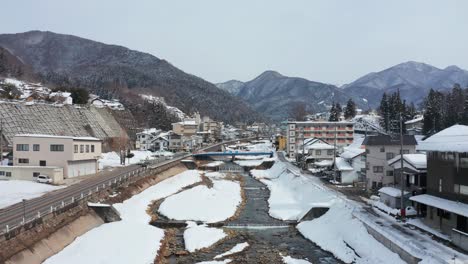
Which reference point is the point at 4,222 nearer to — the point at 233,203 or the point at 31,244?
the point at 31,244

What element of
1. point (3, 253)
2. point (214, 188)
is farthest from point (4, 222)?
→ point (214, 188)

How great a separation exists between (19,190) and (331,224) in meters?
24.4

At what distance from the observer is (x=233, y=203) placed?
39688mm

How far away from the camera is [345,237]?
83.8 ft

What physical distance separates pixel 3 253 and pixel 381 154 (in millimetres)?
32649

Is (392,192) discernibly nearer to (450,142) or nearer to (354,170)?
(450,142)

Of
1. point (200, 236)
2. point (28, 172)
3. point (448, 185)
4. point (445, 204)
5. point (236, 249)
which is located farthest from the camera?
point (28, 172)

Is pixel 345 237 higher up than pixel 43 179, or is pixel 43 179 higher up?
pixel 43 179

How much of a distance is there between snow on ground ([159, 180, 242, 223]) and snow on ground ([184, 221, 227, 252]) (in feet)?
8.08

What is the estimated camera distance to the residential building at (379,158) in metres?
38.4

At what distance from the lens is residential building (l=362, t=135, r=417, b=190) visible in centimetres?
3841

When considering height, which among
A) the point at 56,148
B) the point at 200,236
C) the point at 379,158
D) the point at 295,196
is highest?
the point at 56,148

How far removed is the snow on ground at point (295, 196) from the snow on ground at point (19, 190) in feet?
61.9

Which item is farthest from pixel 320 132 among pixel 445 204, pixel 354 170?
pixel 445 204
